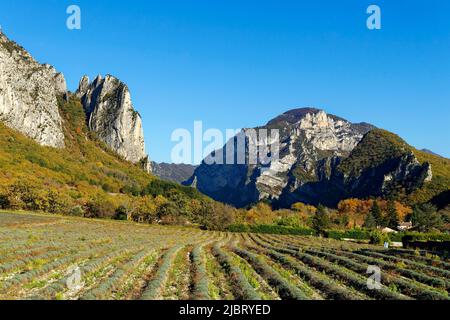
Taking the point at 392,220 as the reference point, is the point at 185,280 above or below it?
above

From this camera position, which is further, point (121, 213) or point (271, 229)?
point (121, 213)

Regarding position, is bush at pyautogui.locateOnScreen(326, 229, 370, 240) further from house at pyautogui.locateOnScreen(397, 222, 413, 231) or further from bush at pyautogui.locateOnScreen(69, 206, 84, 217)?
bush at pyautogui.locateOnScreen(69, 206, 84, 217)

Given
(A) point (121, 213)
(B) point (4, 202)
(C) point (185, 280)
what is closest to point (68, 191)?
(A) point (121, 213)

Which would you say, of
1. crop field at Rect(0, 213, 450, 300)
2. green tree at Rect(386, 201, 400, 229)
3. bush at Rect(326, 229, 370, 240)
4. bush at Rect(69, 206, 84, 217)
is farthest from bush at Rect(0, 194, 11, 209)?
green tree at Rect(386, 201, 400, 229)

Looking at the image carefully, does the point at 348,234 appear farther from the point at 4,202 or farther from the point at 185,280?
the point at 185,280

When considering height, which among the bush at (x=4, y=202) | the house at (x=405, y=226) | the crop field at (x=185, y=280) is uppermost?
the bush at (x=4, y=202)

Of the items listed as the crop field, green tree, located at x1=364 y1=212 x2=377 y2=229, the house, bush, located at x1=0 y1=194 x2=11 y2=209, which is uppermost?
bush, located at x1=0 y1=194 x2=11 y2=209

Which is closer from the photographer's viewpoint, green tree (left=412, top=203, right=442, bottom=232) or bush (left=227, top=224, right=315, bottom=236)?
bush (left=227, top=224, right=315, bottom=236)

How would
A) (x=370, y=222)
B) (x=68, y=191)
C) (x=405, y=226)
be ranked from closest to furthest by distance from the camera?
(x=68, y=191) → (x=370, y=222) → (x=405, y=226)

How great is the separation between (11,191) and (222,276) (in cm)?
9220

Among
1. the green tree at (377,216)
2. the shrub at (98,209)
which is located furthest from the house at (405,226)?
the shrub at (98,209)

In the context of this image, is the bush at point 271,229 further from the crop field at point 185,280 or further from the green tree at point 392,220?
the crop field at point 185,280

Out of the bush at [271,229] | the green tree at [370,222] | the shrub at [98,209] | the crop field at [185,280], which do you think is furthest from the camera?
the green tree at [370,222]
